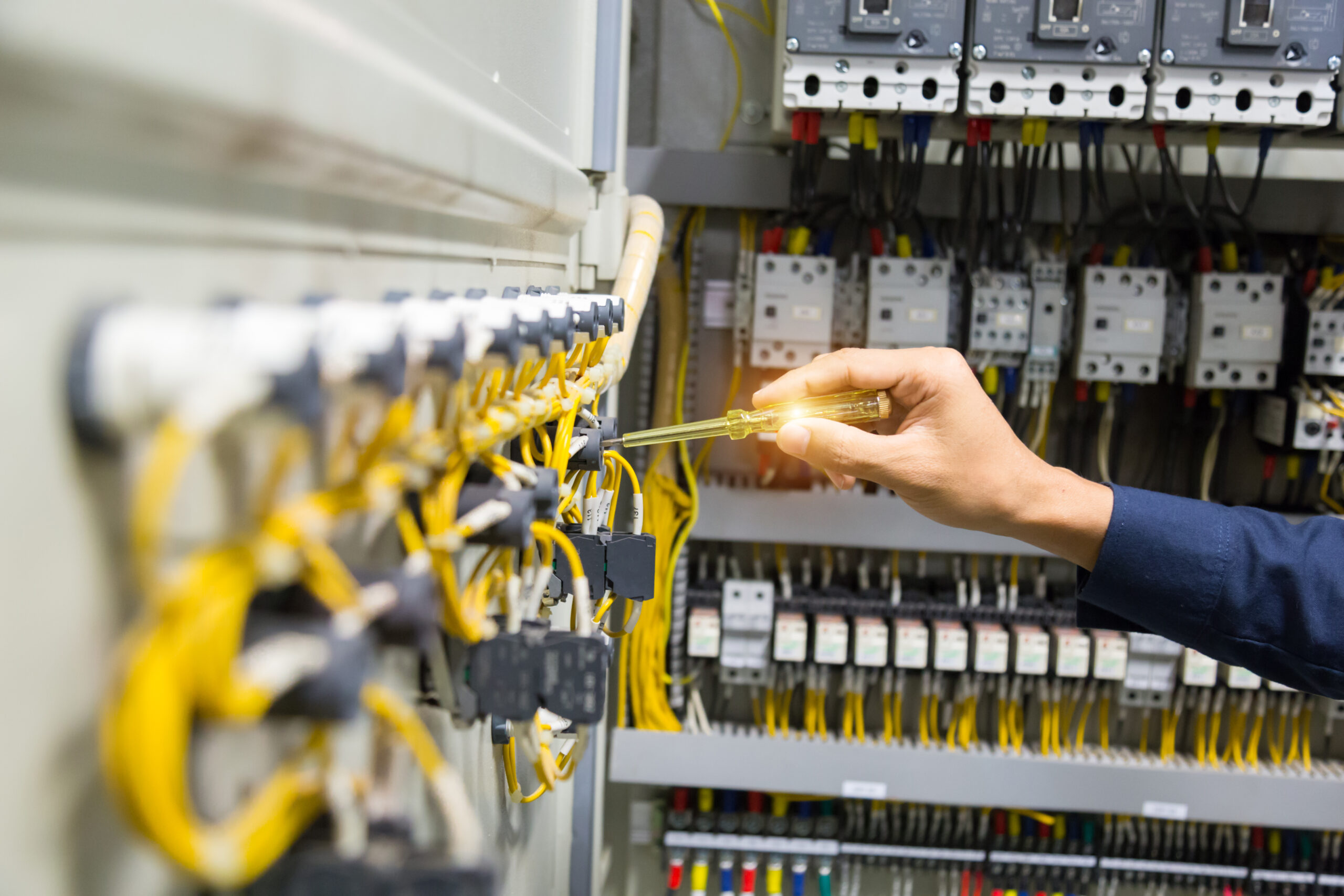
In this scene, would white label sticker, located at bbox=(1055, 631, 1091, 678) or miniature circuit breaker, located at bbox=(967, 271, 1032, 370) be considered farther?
white label sticker, located at bbox=(1055, 631, 1091, 678)

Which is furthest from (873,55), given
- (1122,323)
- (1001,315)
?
(1122,323)

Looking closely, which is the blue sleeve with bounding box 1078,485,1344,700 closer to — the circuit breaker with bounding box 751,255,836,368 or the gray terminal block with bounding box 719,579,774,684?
the circuit breaker with bounding box 751,255,836,368

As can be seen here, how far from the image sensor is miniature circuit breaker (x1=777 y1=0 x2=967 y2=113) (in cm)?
142

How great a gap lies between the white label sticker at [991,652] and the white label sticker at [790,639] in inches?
13.5

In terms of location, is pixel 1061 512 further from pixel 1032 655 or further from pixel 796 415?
pixel 1032 655

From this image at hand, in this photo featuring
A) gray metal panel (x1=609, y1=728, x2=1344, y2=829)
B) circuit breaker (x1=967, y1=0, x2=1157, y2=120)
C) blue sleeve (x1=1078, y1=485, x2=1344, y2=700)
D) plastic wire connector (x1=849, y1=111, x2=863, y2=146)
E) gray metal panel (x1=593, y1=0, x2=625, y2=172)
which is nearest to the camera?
blue sleeve (x1=1078, y1=485, x2=1344, y2=700)

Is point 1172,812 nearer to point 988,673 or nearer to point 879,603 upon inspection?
point 988,673

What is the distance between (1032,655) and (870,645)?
1.04ft

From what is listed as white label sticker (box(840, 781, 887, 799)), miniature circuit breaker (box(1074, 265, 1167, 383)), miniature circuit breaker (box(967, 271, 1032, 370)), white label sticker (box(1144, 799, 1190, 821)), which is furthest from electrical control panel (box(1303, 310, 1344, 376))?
white label sticker (box(840, 781, 887, 799))

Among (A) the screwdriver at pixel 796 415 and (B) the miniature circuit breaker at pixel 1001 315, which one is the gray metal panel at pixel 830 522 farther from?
(A) the screwdriver at pixel 796 415

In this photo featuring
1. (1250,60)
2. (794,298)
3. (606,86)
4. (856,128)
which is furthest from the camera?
(794,298)

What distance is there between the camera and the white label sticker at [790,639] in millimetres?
1825

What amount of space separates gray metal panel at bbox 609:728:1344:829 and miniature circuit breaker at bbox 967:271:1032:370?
78 cm

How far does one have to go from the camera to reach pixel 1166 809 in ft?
5.83
